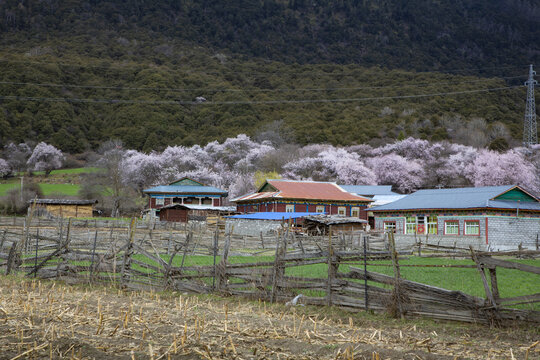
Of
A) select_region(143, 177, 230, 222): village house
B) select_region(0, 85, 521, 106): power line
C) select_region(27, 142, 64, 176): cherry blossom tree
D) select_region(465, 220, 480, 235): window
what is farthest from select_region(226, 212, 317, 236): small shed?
select_region(0, 85, 521, 106): power line

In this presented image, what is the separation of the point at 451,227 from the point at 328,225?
10129 mm

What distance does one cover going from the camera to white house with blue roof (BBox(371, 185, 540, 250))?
41000 millimetres

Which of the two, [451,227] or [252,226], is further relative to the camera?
[252,226]

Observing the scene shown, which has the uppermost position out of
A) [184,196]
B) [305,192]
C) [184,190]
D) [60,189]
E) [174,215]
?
[60,189]

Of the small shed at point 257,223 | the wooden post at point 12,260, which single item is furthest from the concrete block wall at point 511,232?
the wooden post at point 12,260

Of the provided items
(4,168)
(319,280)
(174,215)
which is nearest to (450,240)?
(319,280)

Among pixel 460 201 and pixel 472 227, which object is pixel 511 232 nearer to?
pixel 472 227

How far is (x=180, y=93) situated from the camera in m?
137

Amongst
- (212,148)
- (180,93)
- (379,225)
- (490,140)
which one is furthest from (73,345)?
(180,93)

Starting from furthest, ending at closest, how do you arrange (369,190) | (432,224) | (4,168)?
(4,168), (369,190), (432,224)

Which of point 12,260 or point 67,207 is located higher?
point 67,207

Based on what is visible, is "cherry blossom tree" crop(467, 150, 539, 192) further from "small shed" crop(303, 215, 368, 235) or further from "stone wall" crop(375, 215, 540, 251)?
"small shed" crop(303, 215, 368, 235)

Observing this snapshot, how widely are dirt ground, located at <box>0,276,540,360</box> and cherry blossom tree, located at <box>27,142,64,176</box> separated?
94.2 meters

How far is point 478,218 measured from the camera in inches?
1645
